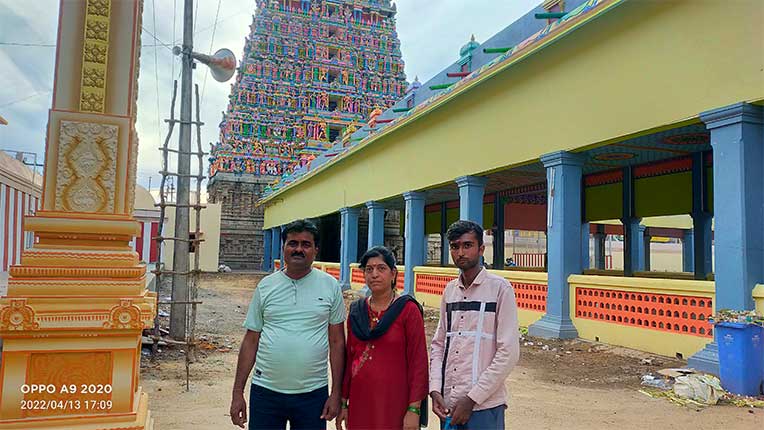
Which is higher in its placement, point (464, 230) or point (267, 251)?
point (464, 230)

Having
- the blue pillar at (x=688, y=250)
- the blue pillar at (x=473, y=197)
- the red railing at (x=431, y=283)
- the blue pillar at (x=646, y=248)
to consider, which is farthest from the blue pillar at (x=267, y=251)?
the blue pillar at (x=473, y=197)

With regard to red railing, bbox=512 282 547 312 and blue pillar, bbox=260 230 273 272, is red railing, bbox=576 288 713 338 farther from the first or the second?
blue pillar, bbox=260 230 273 272

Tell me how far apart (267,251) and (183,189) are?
22.4 metres

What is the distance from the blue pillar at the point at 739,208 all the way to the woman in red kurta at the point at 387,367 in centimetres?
431

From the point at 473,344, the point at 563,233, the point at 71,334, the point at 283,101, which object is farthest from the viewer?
the point at 283,101

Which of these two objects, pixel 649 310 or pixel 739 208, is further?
pixel 649 310

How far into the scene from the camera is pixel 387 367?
232cm

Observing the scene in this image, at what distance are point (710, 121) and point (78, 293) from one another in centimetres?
589

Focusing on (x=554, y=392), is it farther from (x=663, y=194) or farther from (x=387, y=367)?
(x=663, y=194)

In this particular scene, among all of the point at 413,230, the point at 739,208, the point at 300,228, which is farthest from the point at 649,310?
the point at 413,230

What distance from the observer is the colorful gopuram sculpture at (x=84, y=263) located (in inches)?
117

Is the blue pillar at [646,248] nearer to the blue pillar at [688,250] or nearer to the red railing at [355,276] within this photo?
the blue pillar at [688,250]

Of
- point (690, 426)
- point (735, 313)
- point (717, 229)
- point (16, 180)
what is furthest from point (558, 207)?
point (16, 180)

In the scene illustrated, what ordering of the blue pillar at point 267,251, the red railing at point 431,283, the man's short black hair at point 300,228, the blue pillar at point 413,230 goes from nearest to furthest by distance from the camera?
the man's short black hair at point 300,228 → the red railing at point 431,283 → the blue pillar at point 413,230 → the blue pillar at point 267,251
